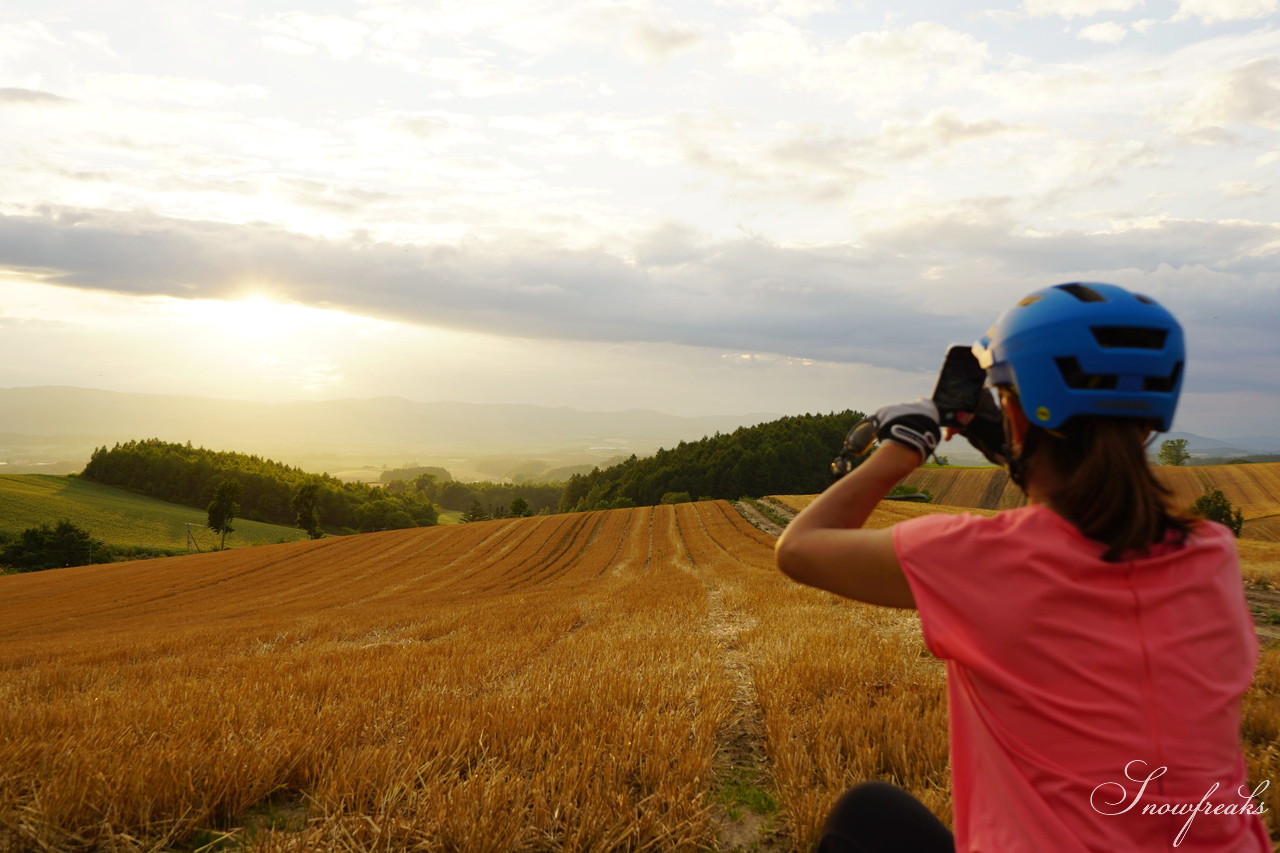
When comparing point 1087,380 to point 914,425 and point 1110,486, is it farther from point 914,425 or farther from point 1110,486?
point 914,425

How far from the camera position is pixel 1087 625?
62.2 inches

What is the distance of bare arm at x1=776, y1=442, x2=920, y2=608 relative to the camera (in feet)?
6.14

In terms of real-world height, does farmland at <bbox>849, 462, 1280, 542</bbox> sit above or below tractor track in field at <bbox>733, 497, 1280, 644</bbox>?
below

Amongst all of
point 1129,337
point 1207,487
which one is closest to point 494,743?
point 1129,337

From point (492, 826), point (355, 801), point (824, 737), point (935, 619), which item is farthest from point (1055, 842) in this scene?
point (355, 801)

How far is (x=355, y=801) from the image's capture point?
3.21 meters

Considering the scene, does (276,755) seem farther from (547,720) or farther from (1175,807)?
(1175,807)

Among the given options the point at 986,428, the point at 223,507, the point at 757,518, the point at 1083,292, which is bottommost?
the point at 223,507

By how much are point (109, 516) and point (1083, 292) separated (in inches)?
4235

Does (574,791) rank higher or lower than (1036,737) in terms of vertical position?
lower

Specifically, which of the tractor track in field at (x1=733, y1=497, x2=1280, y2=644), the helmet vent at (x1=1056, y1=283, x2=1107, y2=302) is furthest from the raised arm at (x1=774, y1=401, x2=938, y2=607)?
the tractor track in field at (x1=733, y1=497, x2=1280, y2=644)

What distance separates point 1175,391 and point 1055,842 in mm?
1366

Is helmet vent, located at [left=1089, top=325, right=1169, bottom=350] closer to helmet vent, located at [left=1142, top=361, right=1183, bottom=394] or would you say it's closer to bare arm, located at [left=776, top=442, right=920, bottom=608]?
helmet vent, located at [left=1142, top=361, right=1183, bottom=394]

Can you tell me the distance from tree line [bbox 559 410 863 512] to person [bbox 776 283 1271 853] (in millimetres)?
89891
